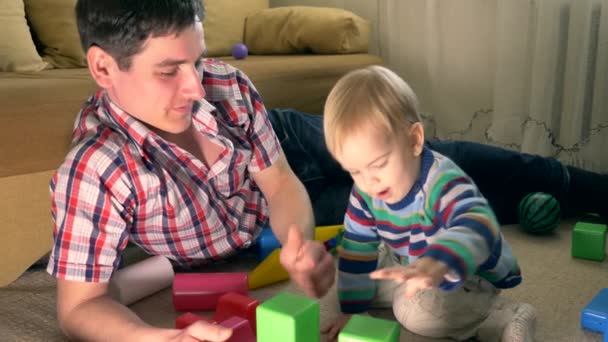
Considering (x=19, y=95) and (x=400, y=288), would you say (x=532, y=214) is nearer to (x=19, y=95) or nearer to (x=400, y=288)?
(x=400, y=288)

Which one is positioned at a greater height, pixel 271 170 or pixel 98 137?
pixel 98 137

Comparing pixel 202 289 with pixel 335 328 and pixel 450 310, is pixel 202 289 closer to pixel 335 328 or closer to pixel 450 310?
pixel 335 328

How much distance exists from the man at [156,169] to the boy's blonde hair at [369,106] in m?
0.17

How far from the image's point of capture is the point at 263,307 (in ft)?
2.82

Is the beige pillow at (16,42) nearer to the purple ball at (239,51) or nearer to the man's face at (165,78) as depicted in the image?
the purple ball at (239,51)

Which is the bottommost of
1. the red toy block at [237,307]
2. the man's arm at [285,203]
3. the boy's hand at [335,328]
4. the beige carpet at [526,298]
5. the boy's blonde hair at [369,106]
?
the beige carpet at [526,298]

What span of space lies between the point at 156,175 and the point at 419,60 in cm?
142

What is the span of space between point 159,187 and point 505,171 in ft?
2.84

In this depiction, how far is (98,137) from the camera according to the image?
1149 millimetres

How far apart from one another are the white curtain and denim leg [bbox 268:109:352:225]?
75 cm

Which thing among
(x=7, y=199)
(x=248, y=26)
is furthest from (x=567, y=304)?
(x=248, y=26)

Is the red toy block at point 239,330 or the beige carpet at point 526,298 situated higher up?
the red toy block at point 239,330

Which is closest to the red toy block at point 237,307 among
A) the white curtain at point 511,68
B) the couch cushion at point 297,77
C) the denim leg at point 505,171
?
the denim leg at point 505,171

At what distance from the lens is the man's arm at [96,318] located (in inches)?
38.8
